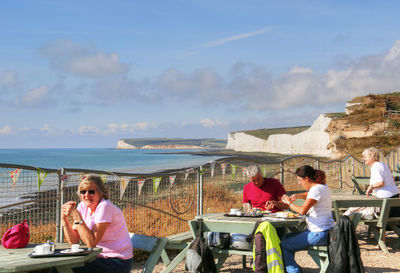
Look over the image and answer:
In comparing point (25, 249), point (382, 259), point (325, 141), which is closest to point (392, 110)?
point (325, 141)

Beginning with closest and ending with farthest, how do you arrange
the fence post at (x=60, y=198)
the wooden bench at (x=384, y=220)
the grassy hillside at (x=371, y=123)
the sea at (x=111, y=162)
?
1. the fence post at (x=60, y=198)
2. the wooden bench at (x=384, y=220)
3. the grassy hillside at (x=371, y=123)
4. the sea at (x=111, y=162)

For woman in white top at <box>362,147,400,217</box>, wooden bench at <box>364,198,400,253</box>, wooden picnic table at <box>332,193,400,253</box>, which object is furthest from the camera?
woman in white top at <box>362,147,400,217</box>

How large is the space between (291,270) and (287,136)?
12387 cm

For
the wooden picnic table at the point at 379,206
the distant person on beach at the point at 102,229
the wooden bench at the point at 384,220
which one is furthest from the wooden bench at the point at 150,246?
the wooden bench at the point at 384,220

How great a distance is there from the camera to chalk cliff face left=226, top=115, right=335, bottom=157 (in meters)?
99.6

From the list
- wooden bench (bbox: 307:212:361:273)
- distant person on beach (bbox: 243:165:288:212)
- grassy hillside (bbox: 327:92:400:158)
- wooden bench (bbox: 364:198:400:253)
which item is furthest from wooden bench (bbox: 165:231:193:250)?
grassy hillside (bbox: 327:92:400:158)

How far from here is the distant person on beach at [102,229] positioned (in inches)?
151

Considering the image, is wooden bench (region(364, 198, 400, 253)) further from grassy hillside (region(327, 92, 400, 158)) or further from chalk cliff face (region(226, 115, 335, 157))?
chalk cliff face (region(226, 115, 335, 157))

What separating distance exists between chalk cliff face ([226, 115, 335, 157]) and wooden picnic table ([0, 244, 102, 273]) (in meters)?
75.6

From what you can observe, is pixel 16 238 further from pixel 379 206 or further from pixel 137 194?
pixel 379 206

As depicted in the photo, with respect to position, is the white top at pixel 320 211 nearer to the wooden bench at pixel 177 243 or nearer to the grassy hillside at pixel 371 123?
the wooden bench at pixel 177 243

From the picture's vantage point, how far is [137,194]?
6.95m

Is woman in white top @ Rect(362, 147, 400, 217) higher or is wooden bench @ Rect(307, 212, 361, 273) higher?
woman in white top @ Rect(362, 147, 400, 217)

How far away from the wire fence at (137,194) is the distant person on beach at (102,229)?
1450 millimetres
